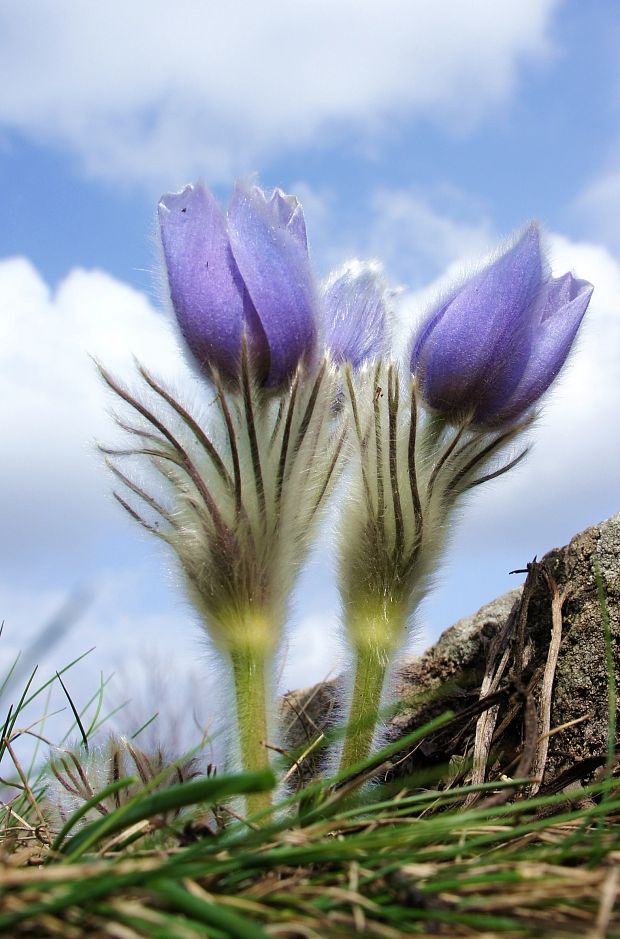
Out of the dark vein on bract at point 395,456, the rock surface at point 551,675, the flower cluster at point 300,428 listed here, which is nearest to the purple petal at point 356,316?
the flower cluster at point 300,428

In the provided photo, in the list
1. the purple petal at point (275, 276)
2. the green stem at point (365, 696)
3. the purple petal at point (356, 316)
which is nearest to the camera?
the purple petal at point (275, 276)

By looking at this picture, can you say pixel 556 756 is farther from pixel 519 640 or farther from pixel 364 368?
pixel 364 368

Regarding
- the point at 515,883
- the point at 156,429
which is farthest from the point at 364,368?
the point at 515,883

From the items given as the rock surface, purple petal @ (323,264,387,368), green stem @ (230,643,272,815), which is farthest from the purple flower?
green stem @ (230,643,272,815)

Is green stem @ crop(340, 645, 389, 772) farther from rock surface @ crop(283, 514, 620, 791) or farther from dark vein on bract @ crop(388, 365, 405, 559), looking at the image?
dark vein on bract @ crop(388, 365, 405, 559)

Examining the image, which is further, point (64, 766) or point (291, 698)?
point (291, 698)

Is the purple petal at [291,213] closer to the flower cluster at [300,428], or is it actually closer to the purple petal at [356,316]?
the flower cluster at [300,428]
